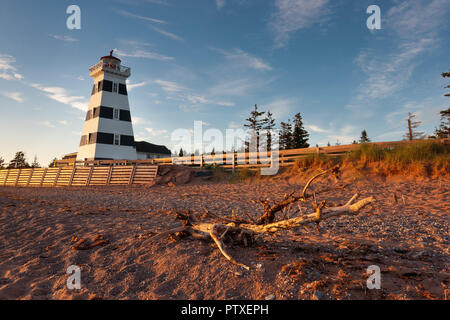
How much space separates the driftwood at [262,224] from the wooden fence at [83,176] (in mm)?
13455

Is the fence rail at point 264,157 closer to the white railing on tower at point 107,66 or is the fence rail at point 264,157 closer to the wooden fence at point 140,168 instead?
the wooden fence at point 140,168

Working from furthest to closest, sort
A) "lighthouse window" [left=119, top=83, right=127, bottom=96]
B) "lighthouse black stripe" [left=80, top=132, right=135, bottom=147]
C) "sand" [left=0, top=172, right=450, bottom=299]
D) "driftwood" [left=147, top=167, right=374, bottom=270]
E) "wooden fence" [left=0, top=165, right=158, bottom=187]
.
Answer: "lighthouse window" [left=119, top=83, right=127, bottom=96] < "lighthouse black stripe" [left=80, top=132, right=135, bottom=147] < "wooden fence" [left=0, top=165, right=158, bottom=187] < "driftwood" [left=147, top=167, right=374, bottom=270] < "sand" [left=0, top=172, right=450, bottom=299]

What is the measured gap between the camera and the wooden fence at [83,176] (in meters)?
17.5

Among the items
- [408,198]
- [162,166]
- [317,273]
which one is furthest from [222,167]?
[317,273]

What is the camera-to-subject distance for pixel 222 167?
707 inches

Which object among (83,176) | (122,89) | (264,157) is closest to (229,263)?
(264,157)

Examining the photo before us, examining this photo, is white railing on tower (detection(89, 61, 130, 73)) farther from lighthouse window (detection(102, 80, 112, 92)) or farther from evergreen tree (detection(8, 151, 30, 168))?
evergreen tree (detection(8, 151, 30, 168))

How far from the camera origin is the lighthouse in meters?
25.9

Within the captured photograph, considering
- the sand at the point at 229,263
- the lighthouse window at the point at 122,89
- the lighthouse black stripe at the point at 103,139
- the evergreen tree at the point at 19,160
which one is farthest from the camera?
the evergreen tree at the point at 19,160

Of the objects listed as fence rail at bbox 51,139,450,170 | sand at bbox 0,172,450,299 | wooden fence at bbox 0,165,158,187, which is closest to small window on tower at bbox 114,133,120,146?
wooden fence at bbox 0,165,158,187

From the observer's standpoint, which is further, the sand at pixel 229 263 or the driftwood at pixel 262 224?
the driftwood at pixel 262 224


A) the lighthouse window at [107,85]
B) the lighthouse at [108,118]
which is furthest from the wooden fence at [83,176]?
the lighthouse window at [107,85]

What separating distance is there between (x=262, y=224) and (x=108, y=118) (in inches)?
1070

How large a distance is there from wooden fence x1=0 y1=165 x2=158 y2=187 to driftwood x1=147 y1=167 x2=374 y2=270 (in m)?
13.5
